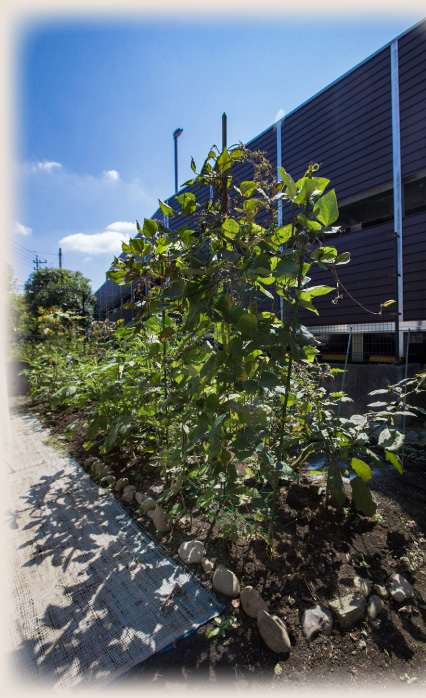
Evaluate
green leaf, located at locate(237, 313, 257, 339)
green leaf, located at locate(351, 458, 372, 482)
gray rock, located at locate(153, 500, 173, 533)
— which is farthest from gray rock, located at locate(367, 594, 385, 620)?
green leaf, located at locate(237, 313, 257, 339)

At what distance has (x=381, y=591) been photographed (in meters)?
1.08

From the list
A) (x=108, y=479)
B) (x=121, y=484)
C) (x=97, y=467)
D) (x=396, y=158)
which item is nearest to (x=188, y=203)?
(x=121, y=484)

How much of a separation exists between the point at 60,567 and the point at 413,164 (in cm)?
723

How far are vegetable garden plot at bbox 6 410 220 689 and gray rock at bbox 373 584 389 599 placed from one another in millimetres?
578

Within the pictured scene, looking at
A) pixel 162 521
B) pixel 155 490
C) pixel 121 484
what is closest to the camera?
pixel 162 521

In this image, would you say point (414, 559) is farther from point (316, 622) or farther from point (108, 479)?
point (108, 479)

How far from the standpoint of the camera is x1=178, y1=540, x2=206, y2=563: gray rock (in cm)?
126

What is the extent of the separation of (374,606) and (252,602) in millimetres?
415

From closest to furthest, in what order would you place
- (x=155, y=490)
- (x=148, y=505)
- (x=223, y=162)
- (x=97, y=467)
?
(x=223, y=162)
(x=148, y=505)
(x=155, y=490)
(x=97, y=467)

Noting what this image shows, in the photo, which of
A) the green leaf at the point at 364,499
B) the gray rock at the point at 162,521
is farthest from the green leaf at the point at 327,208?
the gray rock at the point at 162,521

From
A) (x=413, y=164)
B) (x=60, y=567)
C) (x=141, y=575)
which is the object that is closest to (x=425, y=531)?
(x=141, y=575)

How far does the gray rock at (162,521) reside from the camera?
4.83 feet

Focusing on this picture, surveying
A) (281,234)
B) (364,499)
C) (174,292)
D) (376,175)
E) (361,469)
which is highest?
(376,175)

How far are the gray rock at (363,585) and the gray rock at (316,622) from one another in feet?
0.57
